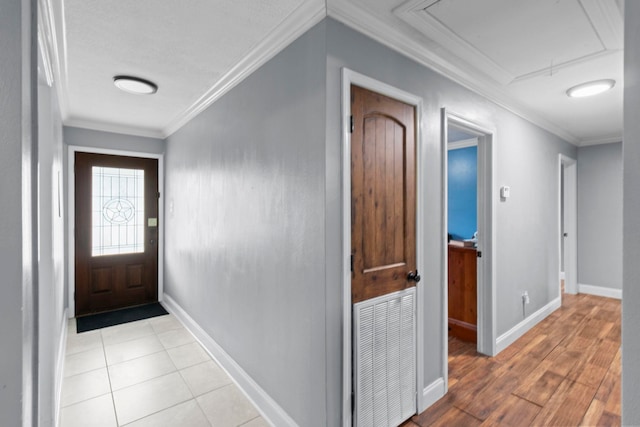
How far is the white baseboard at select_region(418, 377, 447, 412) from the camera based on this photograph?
6.77ft

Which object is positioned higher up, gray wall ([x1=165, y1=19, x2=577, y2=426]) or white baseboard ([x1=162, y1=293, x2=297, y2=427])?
gray wall ([x1=165, y1=19, x2=577, y2=426])

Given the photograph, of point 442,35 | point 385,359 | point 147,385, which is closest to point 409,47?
point 442,35

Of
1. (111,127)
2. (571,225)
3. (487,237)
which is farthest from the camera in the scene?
(571,225)

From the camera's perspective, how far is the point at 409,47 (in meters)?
1.92

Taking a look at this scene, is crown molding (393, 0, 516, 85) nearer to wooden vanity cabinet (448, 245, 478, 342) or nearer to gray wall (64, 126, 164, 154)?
wooden vanity cabinet (448, 245, 478, 342)

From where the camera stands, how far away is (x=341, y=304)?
1.62 m

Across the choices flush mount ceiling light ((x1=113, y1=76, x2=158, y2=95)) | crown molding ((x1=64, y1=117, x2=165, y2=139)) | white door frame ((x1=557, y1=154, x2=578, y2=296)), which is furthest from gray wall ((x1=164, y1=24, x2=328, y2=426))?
white door frame ((x1=557, y1=154, x2=578, y2=296))

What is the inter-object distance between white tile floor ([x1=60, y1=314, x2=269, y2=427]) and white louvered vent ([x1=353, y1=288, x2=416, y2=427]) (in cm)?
78

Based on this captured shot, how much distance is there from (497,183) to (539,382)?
1728 millimetres

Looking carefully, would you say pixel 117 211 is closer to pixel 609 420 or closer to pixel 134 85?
pixel 134 85

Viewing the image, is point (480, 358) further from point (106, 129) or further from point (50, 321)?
point (106, 129)

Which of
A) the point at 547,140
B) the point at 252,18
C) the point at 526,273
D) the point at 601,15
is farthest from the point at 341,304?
the point at 547,140

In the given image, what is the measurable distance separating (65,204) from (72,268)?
2.71 feet

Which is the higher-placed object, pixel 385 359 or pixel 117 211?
pixel 117 211
